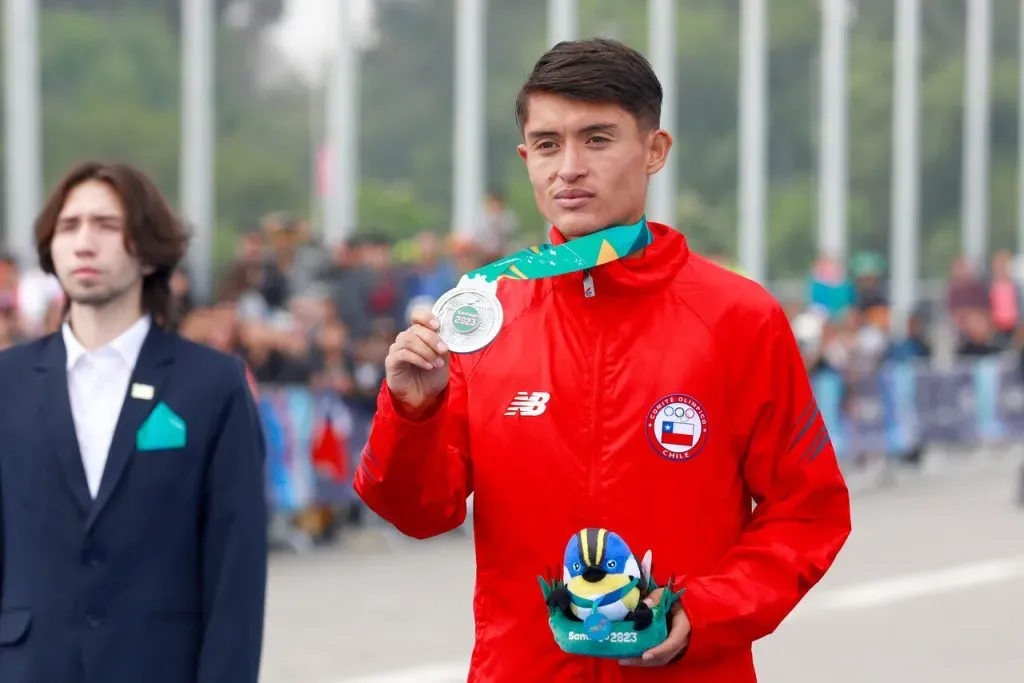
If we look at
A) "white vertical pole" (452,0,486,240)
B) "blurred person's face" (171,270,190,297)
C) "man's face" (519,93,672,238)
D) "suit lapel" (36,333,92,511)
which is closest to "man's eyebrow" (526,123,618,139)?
"man's face" (519,93,672,238)

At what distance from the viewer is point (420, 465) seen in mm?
3330

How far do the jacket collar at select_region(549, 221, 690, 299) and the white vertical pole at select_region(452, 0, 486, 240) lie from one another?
2017 cm

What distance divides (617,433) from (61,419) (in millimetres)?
1488

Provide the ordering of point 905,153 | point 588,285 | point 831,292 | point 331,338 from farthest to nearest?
point 905,153 → point 831,292 → point 331,338 → point 588,285

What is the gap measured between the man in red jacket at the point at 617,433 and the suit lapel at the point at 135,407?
1.04 m

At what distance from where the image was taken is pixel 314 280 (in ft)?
53.2

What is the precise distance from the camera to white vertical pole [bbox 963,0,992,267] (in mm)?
33562

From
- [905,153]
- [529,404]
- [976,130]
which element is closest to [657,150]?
[529,404]

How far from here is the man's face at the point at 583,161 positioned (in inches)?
132

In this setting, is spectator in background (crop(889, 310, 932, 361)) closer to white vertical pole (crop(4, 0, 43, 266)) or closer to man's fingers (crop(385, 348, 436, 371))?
white vertical pole (crop(4, 0, 43, 266))

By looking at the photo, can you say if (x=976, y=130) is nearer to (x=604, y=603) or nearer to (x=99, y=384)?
(x=99, y=384)

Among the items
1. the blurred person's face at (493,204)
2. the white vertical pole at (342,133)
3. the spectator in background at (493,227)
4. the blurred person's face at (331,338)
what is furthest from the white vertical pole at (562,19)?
the blurred person's face at (331,338)

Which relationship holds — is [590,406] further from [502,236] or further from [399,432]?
[502,236]

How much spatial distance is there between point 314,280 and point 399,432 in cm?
1303
